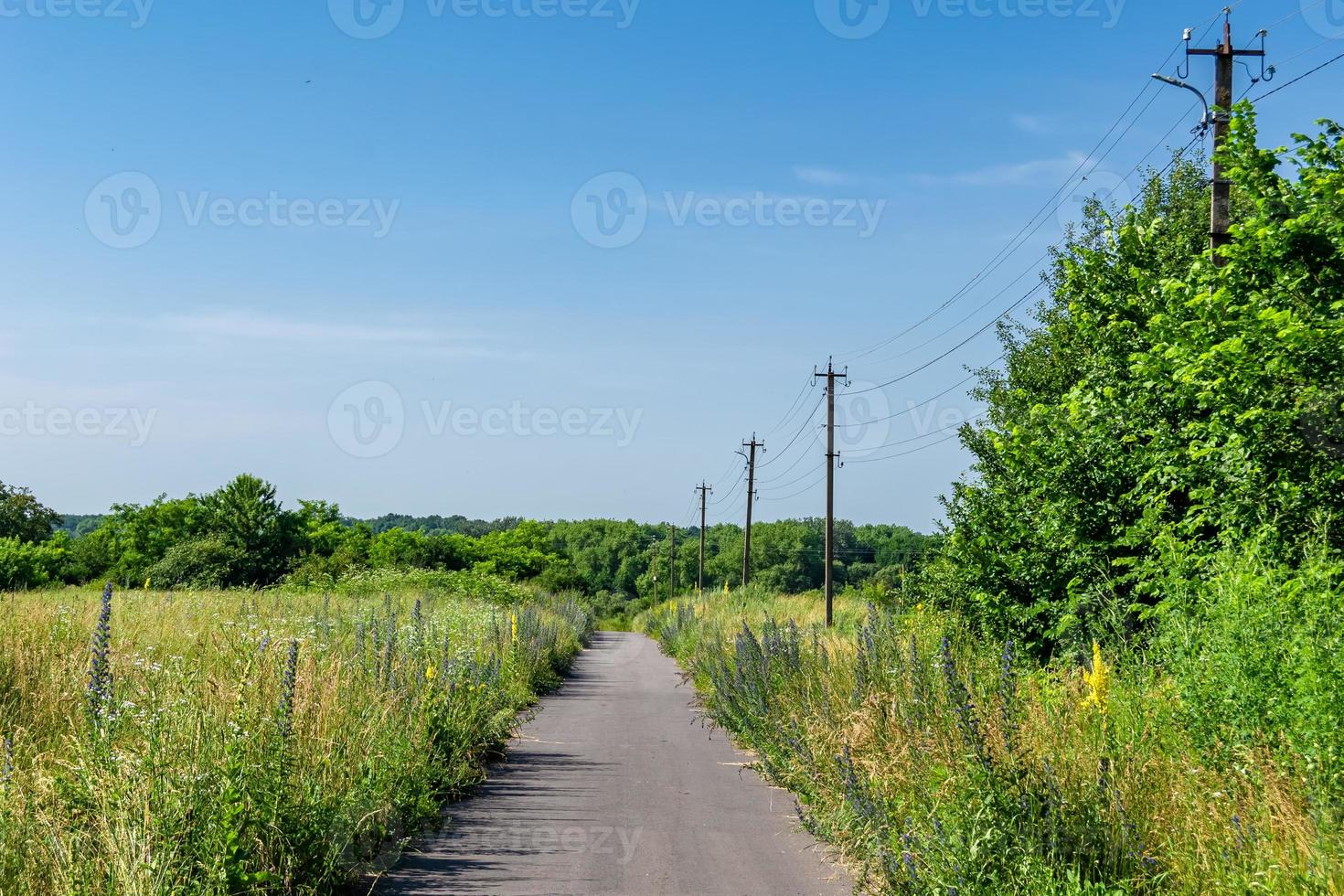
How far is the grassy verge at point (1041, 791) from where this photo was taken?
536 centimetres

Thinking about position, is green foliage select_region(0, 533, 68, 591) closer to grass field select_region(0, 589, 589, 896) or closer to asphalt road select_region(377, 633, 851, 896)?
grass field select_region(0, 589, 589, 896)

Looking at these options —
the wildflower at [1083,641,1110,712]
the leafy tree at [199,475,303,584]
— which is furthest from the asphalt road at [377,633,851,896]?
the leafy tree at [199,475,303,584]

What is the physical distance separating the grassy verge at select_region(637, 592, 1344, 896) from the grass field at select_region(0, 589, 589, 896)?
3.51 m

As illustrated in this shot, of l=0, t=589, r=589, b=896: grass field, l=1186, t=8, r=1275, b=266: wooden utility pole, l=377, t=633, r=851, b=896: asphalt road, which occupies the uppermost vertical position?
l=1186, t=8, r=1275, b=266: wooden utility pole

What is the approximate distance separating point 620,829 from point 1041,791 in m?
3.85

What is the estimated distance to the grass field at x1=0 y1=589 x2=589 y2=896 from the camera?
537cm

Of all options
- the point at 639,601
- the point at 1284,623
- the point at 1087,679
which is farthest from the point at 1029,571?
the point at 639,601

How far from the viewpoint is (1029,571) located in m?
16.0

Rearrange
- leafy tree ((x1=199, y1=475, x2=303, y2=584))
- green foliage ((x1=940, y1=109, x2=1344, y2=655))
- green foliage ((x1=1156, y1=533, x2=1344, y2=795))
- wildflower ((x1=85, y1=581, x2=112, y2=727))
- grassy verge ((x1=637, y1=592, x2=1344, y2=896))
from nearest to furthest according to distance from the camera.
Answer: grassy verge ((x1=637, y1=592, x2=1344, y2=896)) → green foliage ((x1=1156, y1=533, x2=1344, y2=795)) → wildflower ((x1=85, y1=581, x2=112, y2=727)) → green foliage ((x1=940, y1=109, x2=1344, y2=655)) → leafy tree ((x1=199, y1=475, x2=303, y2=584))

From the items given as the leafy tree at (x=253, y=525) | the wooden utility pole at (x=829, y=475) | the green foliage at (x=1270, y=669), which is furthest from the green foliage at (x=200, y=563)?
the green foliage at (x=1270, y=669)

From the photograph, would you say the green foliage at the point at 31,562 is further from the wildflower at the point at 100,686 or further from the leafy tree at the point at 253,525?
the wildflower at the point at 100,686

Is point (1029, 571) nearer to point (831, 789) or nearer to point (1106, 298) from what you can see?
point (1106, 298)

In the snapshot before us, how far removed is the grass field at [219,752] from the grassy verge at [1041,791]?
11.5ft

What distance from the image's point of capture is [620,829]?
28.3ft
